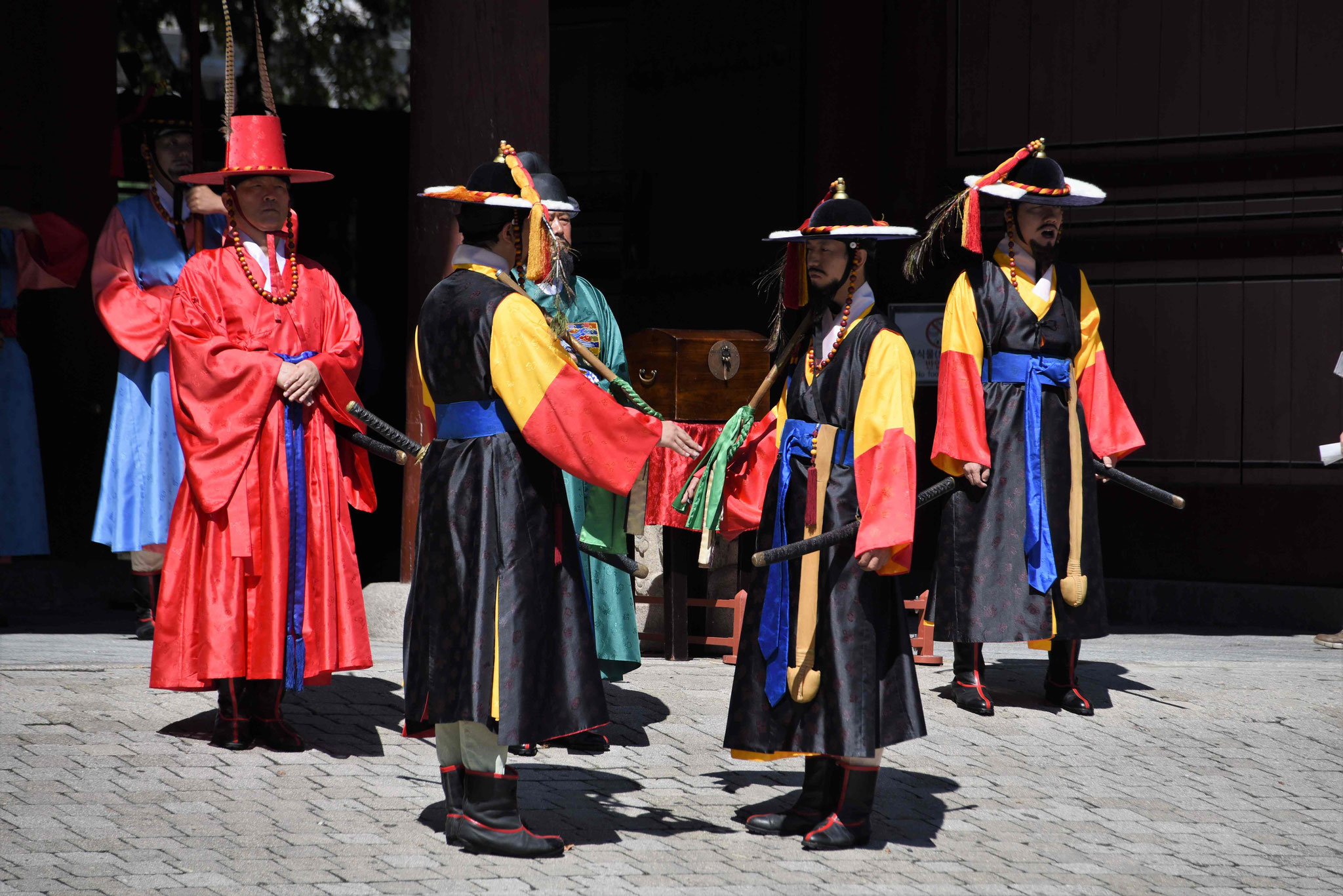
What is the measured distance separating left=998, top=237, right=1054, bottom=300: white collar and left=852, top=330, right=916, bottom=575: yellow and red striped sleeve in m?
1.62

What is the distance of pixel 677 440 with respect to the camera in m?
3.92

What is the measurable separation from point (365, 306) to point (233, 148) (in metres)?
4.22

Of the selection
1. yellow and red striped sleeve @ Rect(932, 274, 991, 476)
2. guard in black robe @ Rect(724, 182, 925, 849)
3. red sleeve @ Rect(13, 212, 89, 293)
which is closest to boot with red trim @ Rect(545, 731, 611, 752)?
guard in black robe @ Rect(724, 182, 925, 849)

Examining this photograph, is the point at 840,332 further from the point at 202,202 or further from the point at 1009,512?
the point at 202,202

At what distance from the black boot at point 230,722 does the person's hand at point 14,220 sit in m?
2.87

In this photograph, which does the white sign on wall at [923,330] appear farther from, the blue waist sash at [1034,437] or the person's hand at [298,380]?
the person's hand at [298,380]

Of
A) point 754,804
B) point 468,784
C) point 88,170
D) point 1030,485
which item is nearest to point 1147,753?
point 1030,485

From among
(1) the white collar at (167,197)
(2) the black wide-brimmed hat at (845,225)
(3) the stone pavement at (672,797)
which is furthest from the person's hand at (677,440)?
(1) the white collar at (167,197)

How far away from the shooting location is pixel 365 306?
29.8ft

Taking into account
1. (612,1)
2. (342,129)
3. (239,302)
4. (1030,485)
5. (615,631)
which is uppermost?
(612,1)

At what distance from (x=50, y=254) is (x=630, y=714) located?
343 centimetres

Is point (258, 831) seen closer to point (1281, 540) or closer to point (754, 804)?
point (754, 804)

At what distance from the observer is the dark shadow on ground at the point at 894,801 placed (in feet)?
13.9

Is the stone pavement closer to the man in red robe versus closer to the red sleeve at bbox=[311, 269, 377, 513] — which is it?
the man in red robe
